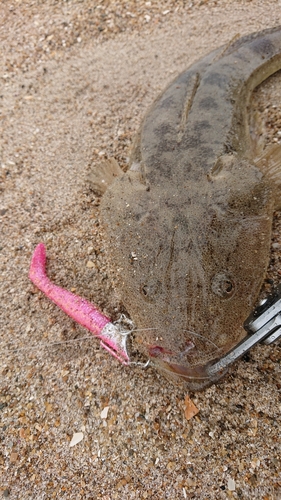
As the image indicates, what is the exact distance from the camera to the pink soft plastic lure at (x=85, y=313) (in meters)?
2.41

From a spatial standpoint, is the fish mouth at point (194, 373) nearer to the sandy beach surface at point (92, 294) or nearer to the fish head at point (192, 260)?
the fish head at point (192, 260)

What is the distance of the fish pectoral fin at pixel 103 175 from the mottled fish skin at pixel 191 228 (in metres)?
0.22

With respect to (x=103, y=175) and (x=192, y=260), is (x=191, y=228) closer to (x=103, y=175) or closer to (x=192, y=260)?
(x=192, y=260)

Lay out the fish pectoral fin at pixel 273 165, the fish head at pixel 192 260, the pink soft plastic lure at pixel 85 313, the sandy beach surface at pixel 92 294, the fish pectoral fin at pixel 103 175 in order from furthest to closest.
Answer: the fish pectoral fin at pixel 103 175 → the fish pectoral fin at pixel 273 165 → the pink soft plastic lure at pixel 85 313 → the sandy beach surface at pixel 92 294 → the fish head at pixel 192 260

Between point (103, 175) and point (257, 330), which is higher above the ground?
point (103, 175)

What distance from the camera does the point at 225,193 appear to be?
247 cm

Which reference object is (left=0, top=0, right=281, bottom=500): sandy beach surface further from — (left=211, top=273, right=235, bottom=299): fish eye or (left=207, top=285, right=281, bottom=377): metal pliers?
(left=211, top=273, right=235, bottom=299): fish eye

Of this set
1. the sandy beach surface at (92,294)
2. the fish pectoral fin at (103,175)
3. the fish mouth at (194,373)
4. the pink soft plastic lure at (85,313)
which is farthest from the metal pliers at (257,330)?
the fish pectoral fin at (103,175)

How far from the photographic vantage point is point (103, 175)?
3.26 meters

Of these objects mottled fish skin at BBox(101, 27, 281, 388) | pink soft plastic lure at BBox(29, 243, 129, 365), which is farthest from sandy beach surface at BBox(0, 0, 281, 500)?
mottled fish skin at BBox(101, 27, 281, 388)

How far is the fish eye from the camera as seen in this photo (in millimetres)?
2074

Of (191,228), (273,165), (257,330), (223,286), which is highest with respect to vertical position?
(191,228)

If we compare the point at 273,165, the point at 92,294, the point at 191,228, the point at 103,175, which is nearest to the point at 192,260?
the point at 191,228

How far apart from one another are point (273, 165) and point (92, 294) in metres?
1.65
